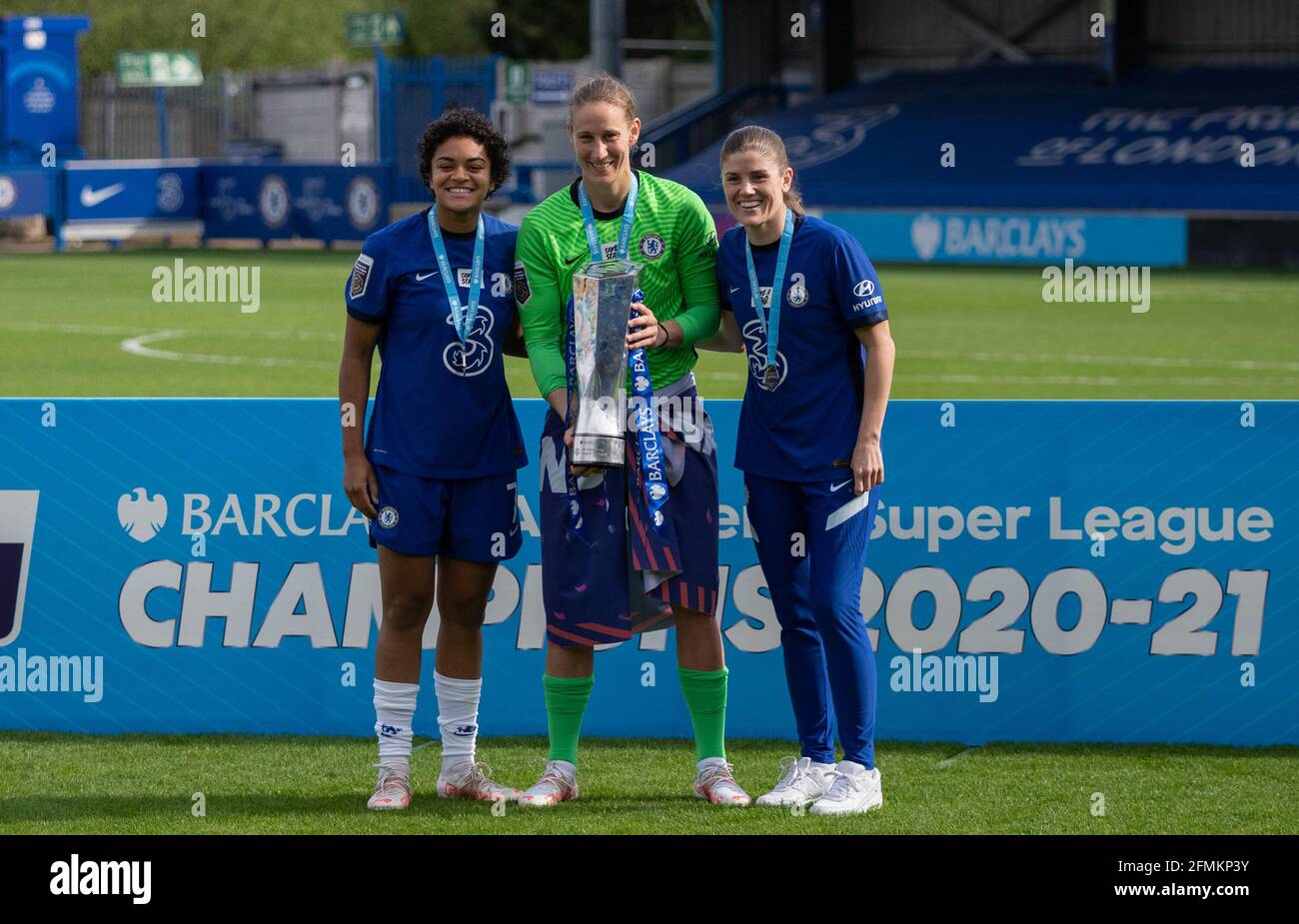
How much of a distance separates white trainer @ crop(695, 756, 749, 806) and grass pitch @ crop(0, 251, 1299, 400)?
783 cm

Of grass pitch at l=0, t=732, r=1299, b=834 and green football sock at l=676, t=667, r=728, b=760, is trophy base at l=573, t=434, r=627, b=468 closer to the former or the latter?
green football sock at l=676, t=667, r=728, b=760

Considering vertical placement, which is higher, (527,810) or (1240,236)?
(1240,236)

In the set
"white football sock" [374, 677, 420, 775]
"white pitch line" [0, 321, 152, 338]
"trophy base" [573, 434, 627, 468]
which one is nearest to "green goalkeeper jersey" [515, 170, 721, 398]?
"trophy base" [573, 434, 627, 468]

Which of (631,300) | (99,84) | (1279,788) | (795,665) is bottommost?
(1279,788)

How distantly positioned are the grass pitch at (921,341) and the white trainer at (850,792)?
26.8ft

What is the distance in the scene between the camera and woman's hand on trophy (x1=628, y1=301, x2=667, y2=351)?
5.11 m

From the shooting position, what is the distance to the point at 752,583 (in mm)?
6234

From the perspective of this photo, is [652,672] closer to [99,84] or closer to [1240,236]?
[1240,236]

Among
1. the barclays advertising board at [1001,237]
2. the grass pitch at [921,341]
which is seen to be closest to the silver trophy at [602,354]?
the grass pitch at [921,341]

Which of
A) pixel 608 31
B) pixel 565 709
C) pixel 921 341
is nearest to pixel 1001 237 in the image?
pixel 608 31
